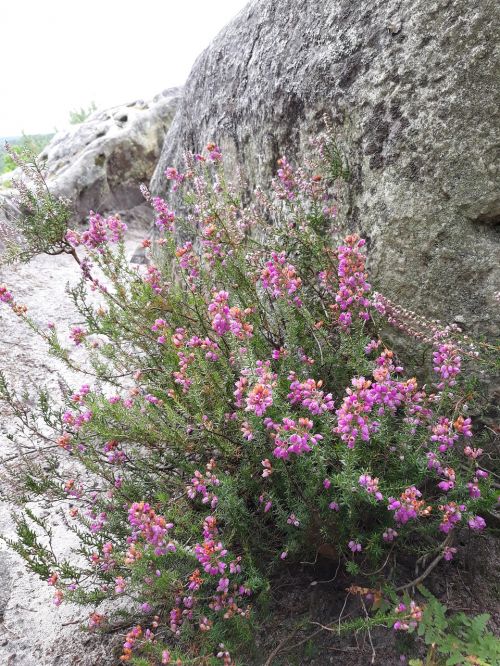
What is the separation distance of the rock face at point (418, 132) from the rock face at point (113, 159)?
7.85 m

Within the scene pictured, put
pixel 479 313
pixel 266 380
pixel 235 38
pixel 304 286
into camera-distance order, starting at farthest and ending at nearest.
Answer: pixel 235 38, pixel 304 286, pixel 479 313, pixel 266 380

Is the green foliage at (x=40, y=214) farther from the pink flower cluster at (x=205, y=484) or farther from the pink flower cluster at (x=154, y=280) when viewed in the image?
the pink flower cluster at (x=205, y=484)

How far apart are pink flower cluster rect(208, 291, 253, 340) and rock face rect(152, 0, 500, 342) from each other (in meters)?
0.98

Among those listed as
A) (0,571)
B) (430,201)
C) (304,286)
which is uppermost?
(430,201)

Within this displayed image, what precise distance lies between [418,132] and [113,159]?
939 centimetres

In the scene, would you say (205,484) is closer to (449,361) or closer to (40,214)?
(449,361)

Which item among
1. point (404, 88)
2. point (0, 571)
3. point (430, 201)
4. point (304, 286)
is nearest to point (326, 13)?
point (404, 88)

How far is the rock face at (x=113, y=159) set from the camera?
396 inches

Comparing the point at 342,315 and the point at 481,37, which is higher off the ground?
the point at 481,37

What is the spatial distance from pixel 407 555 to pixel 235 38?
4612 millimetres

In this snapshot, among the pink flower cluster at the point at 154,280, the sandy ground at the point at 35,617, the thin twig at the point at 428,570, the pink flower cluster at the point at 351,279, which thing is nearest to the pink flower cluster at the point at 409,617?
the thin twig at the point at 428,570

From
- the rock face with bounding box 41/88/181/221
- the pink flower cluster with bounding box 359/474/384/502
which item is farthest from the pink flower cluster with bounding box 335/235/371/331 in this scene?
the rock face with bounding box 41/88/181/221

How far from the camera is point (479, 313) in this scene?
238 centimetres

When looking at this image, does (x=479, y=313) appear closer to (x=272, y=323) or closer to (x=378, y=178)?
(x=378, y=178)
